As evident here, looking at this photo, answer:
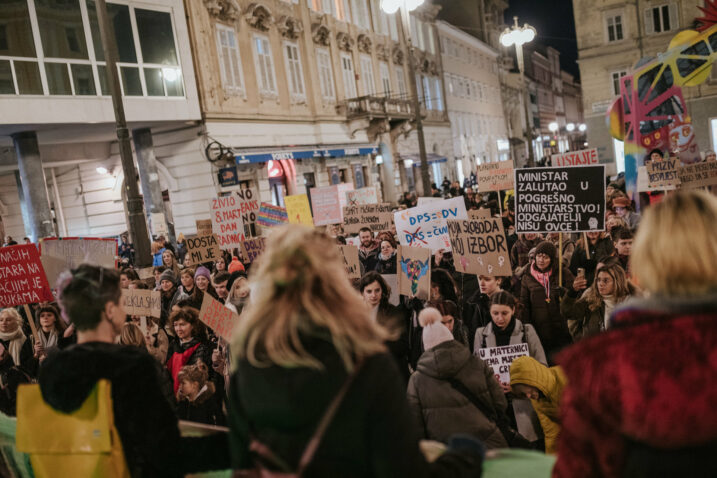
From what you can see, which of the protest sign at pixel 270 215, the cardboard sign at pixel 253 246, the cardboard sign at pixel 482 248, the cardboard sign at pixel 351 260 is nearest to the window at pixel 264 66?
the protest sign at pixel 270 215

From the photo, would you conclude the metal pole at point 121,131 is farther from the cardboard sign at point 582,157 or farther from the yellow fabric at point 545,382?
the cardboard sign at point 582,157

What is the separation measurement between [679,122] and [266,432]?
18662mm

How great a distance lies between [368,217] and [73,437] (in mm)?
9691

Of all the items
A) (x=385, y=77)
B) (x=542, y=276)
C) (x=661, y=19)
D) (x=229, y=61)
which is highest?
(x=661, y=19)

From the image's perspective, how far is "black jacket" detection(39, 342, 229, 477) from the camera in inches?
101

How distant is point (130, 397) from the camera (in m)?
2.62

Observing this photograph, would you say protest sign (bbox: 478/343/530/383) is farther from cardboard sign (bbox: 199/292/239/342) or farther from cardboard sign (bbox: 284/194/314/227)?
cardboard sign (bbox: 284/194/314/227)

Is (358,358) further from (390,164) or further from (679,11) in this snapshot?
(679,11)

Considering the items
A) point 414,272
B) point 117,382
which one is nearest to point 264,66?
point 414,272

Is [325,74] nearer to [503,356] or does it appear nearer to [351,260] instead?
[351,260]

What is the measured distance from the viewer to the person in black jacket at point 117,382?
2.58 m

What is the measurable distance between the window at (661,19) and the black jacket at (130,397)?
40155mm

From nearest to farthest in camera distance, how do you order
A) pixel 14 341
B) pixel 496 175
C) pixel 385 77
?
1. pixel 14 341
2. pixel 496 175
3. pixel 385 77

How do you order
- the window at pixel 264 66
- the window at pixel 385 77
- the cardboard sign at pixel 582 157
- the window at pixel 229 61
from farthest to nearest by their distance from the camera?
1. the window at pixel 385 77
2. the window at pixel 264 66
3. the window at pixel 229 61
4. the cardboard sign at pixel 582 157
